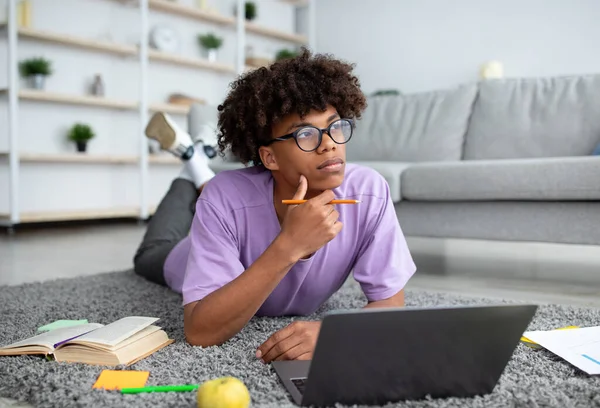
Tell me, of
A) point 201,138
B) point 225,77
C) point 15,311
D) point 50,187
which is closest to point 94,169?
point 50,187

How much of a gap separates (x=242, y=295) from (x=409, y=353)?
14.8 inches

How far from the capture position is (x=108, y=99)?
4.67 metres

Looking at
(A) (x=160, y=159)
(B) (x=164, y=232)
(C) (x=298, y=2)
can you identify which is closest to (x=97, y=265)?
(B) (x=164, y=232)

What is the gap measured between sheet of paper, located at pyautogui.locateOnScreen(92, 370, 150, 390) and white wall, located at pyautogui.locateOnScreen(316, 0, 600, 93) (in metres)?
4.48

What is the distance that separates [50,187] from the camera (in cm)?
469

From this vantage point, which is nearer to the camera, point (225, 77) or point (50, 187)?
point (50, 187)

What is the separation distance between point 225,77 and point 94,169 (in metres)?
1.67

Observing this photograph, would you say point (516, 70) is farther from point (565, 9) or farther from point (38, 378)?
point (38, 378)

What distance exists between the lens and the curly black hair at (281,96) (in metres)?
1.24

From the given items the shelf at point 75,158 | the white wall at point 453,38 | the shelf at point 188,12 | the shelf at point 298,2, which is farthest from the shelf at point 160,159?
the shelf at point 298,2

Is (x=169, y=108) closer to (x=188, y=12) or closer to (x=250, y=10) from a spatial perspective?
(x=188, y=12)

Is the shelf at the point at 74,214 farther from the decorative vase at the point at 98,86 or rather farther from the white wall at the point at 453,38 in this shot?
the white wall at the point at 453,38

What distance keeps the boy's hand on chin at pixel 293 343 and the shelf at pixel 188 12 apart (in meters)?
4.42

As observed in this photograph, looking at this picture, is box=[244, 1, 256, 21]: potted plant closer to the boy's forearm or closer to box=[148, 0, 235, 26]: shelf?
box=[148, 0, 235, 26]: shelf
